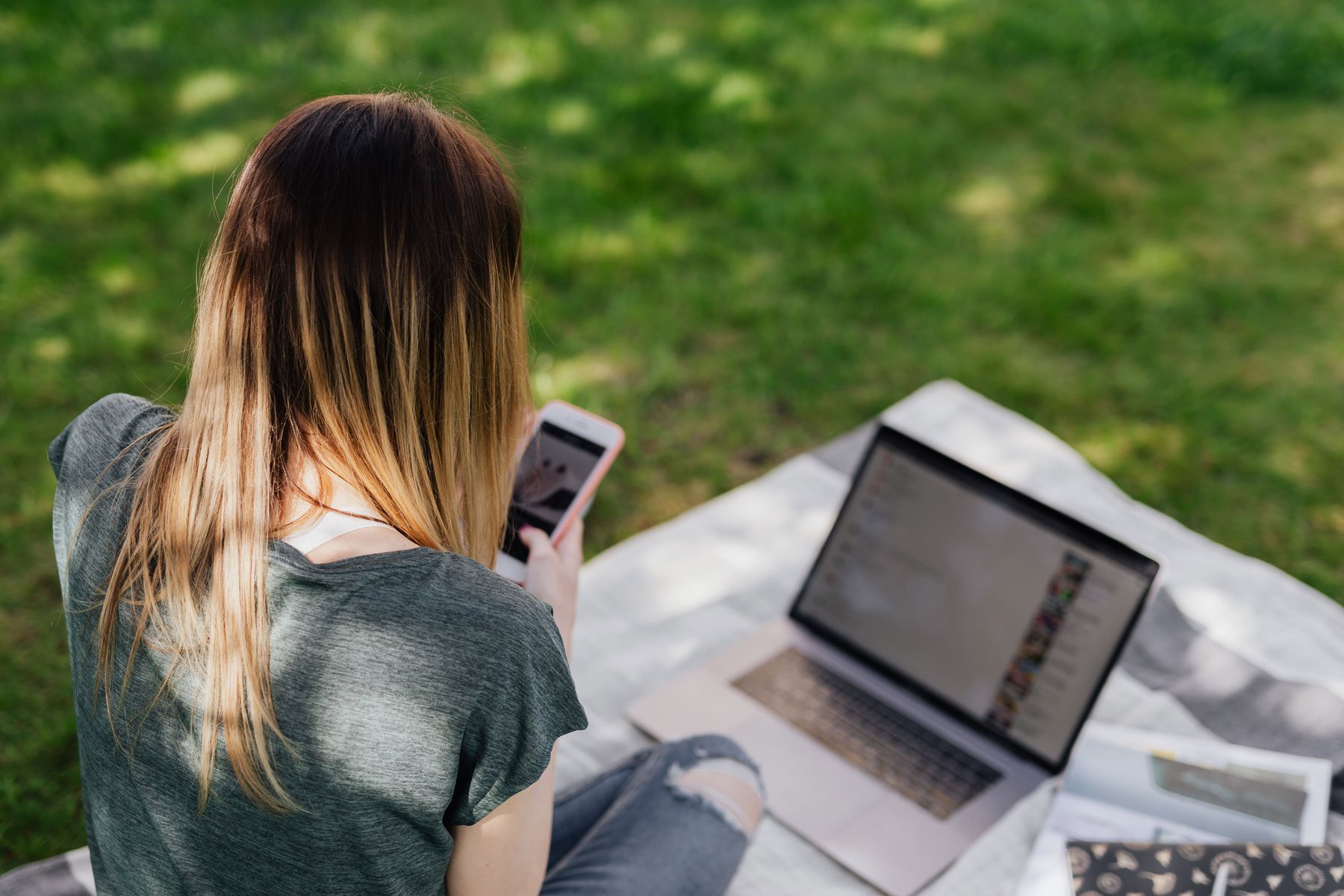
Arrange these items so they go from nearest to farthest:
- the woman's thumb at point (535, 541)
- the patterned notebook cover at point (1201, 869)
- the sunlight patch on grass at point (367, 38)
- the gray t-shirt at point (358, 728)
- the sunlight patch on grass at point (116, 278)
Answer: the gray t-shirt at point (358, 728), the patterned notebook cover at point (1201, 869), the woman's thumb at point (535, 541), the sunlight patch on grass at point (116, 278), the sunlight patch on grass at point (367, 38)

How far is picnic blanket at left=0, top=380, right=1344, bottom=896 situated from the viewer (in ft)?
6.06

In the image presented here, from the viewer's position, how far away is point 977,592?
193 centimetres

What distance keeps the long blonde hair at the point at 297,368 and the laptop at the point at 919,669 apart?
0.94 metres

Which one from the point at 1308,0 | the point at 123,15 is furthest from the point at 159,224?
the point at 1308,0

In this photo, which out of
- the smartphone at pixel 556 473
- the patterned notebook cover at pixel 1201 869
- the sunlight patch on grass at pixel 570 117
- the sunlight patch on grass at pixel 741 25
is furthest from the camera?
the sunlight patch on grass at pixel 741 25

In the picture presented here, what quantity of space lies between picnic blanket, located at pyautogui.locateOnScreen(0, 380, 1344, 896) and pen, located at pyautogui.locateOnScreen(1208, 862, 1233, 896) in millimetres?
313

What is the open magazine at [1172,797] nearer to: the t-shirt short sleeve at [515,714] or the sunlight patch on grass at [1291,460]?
the t-shirt short sleeve at [515,714]

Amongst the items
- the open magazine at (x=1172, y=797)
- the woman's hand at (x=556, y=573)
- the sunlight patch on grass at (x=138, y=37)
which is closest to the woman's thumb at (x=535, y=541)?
the woman's hand at (x=556, y=573)

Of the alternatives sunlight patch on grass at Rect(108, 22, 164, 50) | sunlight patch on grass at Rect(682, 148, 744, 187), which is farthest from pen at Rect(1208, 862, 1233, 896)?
sunlight patch on grass at Rect(108, 22, 164, 50)

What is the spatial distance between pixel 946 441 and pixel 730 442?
0.57 m

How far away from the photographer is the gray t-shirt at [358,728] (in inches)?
42.6

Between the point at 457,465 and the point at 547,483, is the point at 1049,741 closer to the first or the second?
the point at 547,483

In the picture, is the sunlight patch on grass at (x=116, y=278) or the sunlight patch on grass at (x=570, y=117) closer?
the sunlight patch on grass at (x=116, y=278)

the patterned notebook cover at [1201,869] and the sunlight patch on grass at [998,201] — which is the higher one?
the sunlight patch on grass at [998,201]
